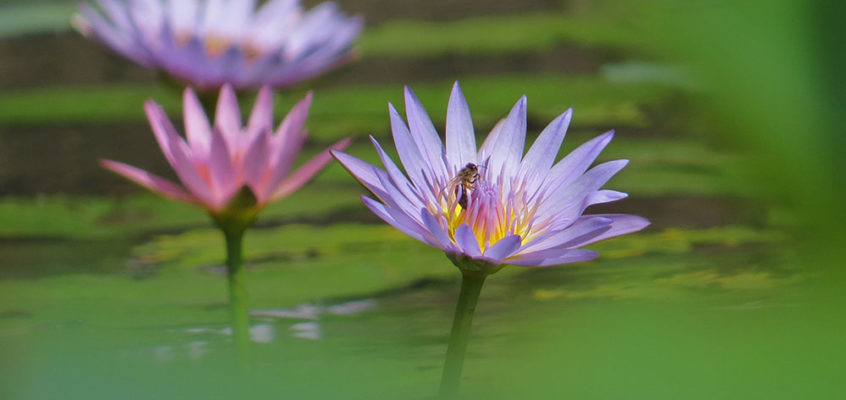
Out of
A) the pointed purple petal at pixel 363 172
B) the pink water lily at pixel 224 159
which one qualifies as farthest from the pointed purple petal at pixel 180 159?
the pointed purple petal at pixel 363 172

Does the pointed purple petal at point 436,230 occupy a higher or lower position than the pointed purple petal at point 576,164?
lower

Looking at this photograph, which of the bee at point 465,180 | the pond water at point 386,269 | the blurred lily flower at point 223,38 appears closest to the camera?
the pond water at point 386,269

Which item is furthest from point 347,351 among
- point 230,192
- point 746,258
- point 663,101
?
point 663,101

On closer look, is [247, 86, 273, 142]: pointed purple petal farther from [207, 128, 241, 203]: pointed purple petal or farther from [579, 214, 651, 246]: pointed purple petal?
[579, 214, 651, 246]: pointed purple petal

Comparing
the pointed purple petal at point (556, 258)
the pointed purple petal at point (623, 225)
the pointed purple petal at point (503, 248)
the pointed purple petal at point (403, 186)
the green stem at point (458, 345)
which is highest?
the pointed purple petal at point (403, 186)

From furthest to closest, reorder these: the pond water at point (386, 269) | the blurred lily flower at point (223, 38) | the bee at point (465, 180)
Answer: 1. the blurred lily flower at point (223, 38)
2. the bee at point (465, 180)
3. the pond water at point (386, 269)

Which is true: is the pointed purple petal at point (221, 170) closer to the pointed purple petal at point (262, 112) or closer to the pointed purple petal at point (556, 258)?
the pointed purple petal at point (262, 112)

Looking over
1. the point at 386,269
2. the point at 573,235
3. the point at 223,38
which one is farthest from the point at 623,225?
the point at 223,38

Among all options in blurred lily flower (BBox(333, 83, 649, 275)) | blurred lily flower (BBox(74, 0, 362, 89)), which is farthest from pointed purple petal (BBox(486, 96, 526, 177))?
blurred lily flower (BBox(74, 0, 362, 89))
